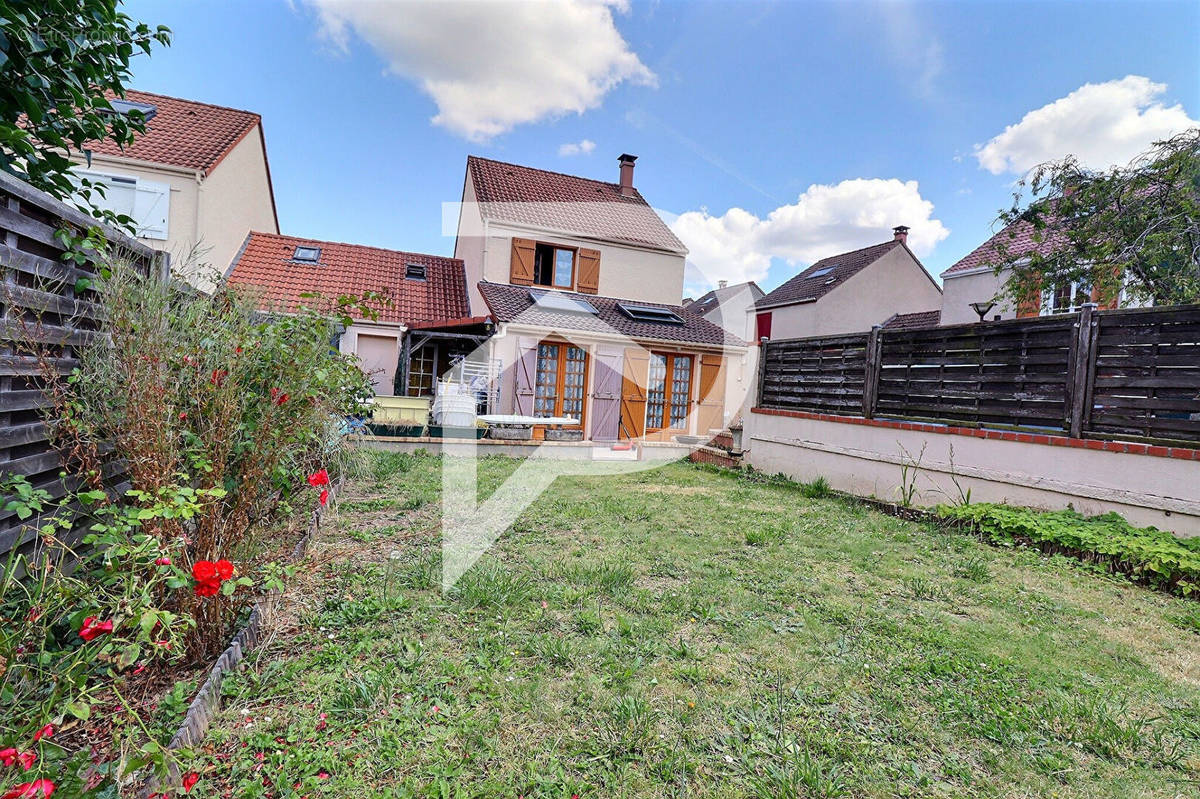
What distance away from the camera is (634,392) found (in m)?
12.6

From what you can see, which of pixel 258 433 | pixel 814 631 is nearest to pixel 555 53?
pixel 258 433

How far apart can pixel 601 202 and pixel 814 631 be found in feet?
49.6

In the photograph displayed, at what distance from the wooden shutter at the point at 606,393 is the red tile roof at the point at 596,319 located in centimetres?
57

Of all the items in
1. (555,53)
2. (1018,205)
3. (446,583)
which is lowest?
(446,583)

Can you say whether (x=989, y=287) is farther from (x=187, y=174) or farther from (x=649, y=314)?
(x=187, y=174)

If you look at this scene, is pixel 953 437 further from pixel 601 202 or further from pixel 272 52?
pixel 601 202

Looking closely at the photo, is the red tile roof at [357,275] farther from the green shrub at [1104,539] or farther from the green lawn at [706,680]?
the green shrub at [1104,539]

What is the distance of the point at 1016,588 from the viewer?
12.3 feet

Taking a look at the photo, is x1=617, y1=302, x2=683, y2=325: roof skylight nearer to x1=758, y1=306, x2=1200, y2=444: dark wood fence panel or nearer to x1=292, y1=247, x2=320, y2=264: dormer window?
x1=758, y1=306, x2=1200, y2=444: dark wood fence panel

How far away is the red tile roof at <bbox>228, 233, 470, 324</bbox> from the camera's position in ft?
43.2

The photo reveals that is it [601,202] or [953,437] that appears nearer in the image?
[953,437]

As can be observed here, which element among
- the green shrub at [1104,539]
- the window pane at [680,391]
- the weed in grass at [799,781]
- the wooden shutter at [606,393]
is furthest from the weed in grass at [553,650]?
the window pane at [680,391]

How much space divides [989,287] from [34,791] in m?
16.6

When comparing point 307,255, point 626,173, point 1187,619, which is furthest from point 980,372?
point 307,255
